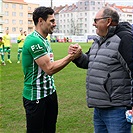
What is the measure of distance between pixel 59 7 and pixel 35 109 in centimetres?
12923

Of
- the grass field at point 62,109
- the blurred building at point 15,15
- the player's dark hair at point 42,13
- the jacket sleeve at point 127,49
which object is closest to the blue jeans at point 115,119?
the jacket sleeve at point 127,49

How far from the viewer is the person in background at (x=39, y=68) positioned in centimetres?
326

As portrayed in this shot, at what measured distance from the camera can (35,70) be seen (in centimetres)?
336

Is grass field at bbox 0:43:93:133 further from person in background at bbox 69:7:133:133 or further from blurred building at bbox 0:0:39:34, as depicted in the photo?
blurred building at bbox 0:0:39:34

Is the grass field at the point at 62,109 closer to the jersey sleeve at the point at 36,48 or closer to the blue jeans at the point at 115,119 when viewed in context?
the blue jeans at the point at 115,119

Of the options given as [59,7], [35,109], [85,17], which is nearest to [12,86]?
[35,109]

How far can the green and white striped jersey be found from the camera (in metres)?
3.26

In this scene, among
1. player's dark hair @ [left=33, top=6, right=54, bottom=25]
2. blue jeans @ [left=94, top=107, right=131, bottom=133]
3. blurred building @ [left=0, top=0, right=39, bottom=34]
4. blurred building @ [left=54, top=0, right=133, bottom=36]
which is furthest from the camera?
blurred building @ [left=54, top=0, right=133, bottom=36]

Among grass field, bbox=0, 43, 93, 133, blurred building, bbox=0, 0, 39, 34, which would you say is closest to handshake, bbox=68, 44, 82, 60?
grass field, bbox=0, 43, 93, 133

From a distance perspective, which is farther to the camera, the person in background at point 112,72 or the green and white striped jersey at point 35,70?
the green and white striped jersey at point 35,70

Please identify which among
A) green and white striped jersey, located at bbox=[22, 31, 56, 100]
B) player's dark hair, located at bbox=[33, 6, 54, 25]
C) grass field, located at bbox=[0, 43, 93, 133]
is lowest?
grass field, located at bbox=[0, 43, 93, 133]

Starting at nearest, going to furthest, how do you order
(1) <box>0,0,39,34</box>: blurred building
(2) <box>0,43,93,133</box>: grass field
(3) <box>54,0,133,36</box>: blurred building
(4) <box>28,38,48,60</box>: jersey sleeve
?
(4) <box>28,38,48,60</box>: jersey sleeve → (2) <box>0,43,93,133</box>: grass field → (1) <box>0,0,39,34</box>: blurred building → (3) <box>54,0,133,36</box>: blurred building

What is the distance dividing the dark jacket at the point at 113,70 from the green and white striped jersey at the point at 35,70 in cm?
63

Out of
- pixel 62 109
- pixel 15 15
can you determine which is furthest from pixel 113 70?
pixel 15 15
